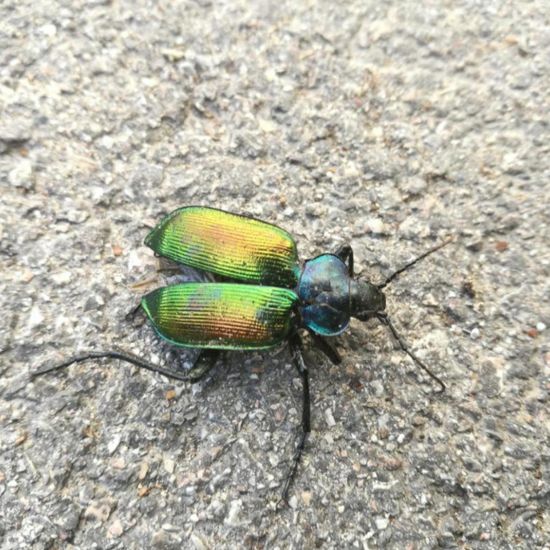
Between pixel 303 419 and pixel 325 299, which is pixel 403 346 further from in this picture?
pixel 303 419

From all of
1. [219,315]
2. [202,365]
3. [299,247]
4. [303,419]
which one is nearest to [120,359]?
[202,365]

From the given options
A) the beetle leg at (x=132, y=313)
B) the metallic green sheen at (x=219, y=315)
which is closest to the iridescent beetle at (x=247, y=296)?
the metallic green sheen at (x=219, y=315)

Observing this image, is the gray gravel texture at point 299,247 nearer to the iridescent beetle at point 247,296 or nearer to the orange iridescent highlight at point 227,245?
the iridescent beetle at point 247,296

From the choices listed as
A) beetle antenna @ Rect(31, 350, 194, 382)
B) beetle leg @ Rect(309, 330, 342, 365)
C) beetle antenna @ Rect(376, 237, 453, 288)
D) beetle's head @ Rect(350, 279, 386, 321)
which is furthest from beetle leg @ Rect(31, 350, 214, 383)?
beetle antenna @ Rect(376, 237, 453, 288)

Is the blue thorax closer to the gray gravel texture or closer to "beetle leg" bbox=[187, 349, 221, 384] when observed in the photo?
the gray gravel texture

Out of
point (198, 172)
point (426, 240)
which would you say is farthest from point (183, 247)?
point (426, 240)

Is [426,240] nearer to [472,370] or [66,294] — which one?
[472,370]
